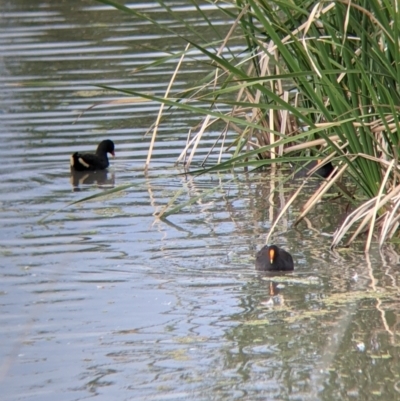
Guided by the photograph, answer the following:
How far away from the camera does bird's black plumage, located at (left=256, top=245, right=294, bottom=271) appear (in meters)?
6.87

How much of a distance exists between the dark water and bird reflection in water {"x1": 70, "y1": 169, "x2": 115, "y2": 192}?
36mm

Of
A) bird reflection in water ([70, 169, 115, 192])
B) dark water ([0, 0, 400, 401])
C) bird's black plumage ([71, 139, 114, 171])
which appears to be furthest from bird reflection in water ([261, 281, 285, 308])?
bird's black plumage ([71, 139, 114, 171])

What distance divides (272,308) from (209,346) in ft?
2.36

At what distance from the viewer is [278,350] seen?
18.4 feet

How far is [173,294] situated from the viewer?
21.9 feet

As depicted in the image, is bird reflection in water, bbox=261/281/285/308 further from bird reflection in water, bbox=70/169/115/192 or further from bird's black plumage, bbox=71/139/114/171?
bird's black plumage, bbox=71/139/114/171

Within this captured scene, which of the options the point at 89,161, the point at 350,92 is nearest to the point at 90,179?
the point at 89,161

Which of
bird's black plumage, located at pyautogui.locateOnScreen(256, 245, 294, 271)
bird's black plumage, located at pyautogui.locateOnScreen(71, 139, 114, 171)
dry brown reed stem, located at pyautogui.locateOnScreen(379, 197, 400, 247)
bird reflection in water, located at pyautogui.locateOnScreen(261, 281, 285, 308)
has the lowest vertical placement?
bird reflection in water, located at pyautogui.locateOnScreen(261, 281, 285, 308)

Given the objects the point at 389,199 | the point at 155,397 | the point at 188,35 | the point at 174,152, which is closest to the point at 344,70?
the point at 389,199

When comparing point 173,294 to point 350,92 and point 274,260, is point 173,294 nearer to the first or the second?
point 274,260

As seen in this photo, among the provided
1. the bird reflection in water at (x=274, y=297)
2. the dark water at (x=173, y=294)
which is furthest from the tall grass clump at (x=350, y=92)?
the bird reflection in water at (x=274, y=297)

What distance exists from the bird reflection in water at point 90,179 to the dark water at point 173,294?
0.04 meters

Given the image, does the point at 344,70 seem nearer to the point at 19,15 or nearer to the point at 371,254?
the point at 371,254

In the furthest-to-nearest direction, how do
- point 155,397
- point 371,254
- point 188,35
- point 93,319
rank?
point 188,35 → point 371,254 → point 93,319 → point 155,397
